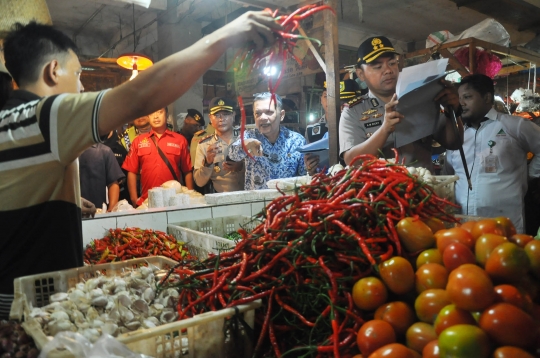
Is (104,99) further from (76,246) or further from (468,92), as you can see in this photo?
(468,92)

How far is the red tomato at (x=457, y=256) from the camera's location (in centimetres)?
132

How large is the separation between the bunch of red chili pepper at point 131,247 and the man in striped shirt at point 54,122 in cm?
132

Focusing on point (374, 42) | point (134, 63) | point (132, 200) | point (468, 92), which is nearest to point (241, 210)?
point (374, 42)

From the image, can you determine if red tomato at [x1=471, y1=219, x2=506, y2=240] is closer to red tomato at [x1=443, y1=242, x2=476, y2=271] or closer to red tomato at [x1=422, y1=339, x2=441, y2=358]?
red tomato at [x1=443, y1=242, x2=476, y2=271]

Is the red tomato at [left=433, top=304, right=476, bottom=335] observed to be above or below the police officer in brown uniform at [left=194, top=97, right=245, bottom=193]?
below

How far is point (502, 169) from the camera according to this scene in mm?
4207

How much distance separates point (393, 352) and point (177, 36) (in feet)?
29.7

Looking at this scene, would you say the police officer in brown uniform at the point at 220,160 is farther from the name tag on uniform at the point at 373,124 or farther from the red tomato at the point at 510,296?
the red tomato at the point at 510,296

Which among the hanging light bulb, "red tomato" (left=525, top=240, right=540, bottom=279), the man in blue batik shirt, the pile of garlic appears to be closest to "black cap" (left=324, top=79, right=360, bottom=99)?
the man in blue batik shirt

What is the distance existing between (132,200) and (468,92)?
4423mm

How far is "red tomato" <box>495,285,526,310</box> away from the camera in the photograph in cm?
116

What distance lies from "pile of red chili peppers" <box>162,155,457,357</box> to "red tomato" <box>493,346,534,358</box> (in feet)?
1.48

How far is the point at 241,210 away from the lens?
13.4 ft

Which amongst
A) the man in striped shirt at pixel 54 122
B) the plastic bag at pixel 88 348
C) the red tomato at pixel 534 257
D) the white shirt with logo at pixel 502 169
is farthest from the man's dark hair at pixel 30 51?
the white shirt with logo at pixel 502 169
